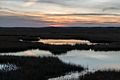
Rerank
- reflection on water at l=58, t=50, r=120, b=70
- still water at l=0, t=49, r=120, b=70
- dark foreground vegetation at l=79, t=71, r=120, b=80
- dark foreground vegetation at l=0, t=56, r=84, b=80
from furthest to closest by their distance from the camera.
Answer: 1. still water at l=0, t=49, r=120, b=70
2. reflection on water at l=58, t=50, r=120, b=70
3. dark foreground vegetation at l=0, t=56, r=84, b=80
4. dark foreground vegetation at l=79, t=71, r=120, b=80

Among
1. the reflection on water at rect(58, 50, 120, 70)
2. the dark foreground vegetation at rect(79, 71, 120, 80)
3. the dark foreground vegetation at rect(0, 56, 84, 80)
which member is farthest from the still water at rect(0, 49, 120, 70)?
the dark foreground vegetation at rect(79, 71, 120, 80)

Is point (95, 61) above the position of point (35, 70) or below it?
below

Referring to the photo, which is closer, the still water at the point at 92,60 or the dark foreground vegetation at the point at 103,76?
the dark foreground vegetation at the point at 103,76

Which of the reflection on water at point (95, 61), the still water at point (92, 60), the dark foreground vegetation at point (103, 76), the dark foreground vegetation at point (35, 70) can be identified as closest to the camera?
the dark foreground vegetation at point (103, 76)

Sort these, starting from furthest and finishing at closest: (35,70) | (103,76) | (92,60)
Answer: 1. (92,60)
2. (35,70)
3. (103,76)

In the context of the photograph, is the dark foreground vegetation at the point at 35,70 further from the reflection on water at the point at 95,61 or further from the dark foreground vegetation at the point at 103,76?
the reflection on water at the point at 95,61

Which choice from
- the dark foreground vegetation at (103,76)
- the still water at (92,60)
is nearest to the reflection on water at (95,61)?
the still water at (92,60)

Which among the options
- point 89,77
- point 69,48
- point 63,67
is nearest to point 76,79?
point 89,77

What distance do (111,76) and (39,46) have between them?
95.6 ft

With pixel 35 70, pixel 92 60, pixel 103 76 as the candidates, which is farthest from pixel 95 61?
pixel 103 76

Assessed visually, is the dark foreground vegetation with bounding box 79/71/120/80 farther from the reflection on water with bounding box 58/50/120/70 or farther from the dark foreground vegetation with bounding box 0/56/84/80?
the reflection on water with bounding box 58/50/120/70

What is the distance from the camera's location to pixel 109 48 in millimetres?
47969

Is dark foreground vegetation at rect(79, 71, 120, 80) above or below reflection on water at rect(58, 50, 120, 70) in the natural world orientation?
above

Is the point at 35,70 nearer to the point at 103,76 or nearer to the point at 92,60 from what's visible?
the point at 103,76
